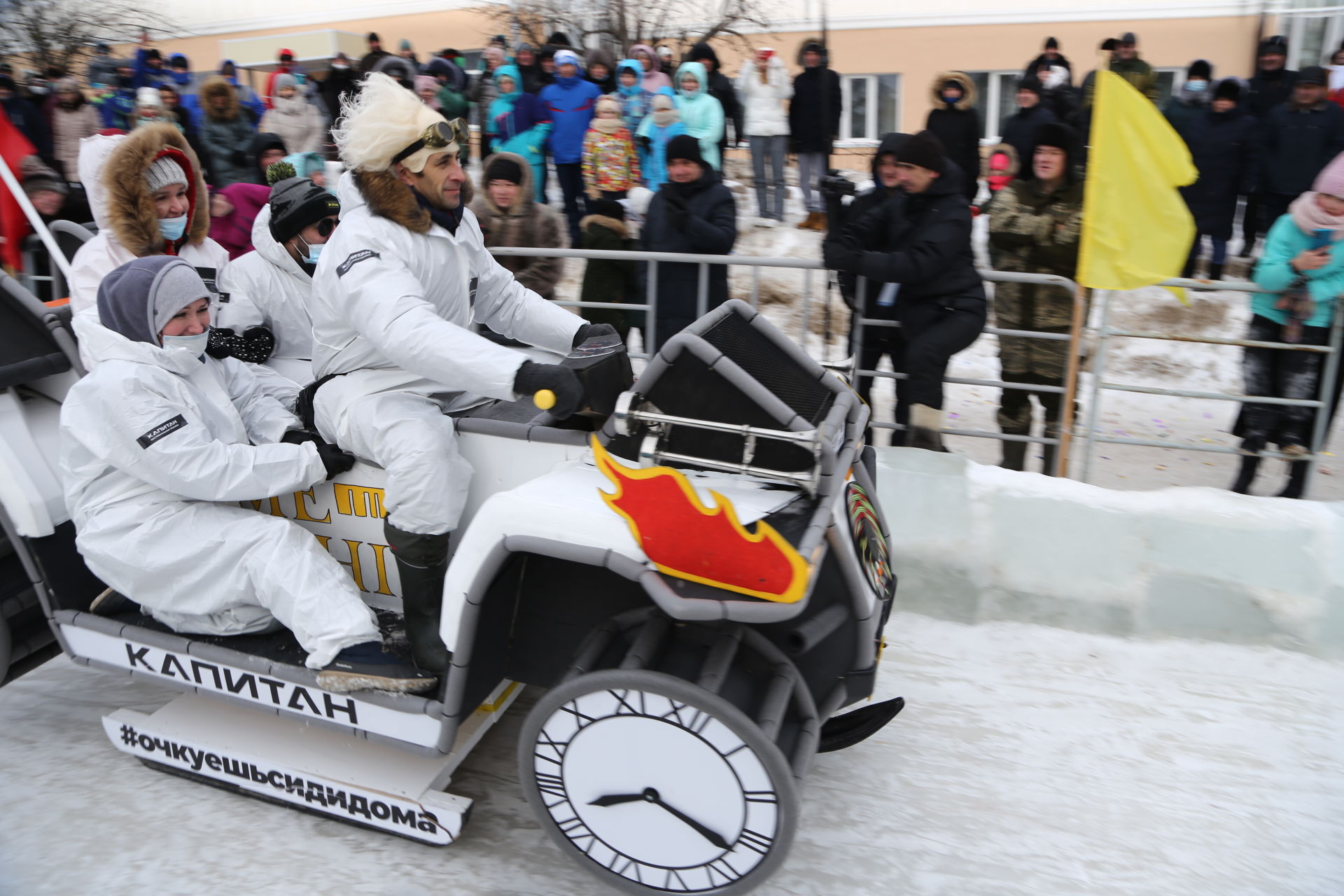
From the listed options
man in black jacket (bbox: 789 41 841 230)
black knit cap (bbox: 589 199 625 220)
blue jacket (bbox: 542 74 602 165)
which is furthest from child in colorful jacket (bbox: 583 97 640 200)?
black knit cap (bbox: 589 199 625 220)

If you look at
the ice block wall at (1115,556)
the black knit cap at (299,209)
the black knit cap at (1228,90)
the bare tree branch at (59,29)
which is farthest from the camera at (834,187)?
the bare tree branch at (59,29)

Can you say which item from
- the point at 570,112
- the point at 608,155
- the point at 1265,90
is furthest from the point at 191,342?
the point at 1265,90

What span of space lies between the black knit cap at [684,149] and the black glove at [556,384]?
301cm

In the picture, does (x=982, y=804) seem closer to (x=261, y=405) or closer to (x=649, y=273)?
(x=261, y=405)

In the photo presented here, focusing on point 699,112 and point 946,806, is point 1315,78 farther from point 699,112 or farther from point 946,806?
point 946,806

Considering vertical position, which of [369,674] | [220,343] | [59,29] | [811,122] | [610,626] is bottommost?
[369,674]

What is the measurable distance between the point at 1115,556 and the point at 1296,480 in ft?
Result: 5.07

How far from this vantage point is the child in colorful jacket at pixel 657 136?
7.70 metres

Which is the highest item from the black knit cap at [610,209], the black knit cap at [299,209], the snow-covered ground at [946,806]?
the black knit cap at [299,209]

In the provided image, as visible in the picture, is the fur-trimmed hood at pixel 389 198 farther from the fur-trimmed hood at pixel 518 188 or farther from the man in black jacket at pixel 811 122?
the man in black jacket at pixel 811 122

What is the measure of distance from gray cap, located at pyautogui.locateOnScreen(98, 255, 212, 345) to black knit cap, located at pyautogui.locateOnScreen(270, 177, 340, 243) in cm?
110

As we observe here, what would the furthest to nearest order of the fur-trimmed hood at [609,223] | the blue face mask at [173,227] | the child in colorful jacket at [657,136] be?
the child in colorful jacket at [657,136]
the fur-trimmed hood at [609,223]
the blue face mask at [173,227]

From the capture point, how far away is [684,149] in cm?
524

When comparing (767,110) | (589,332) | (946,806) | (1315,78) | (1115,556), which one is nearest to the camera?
(946,806)
